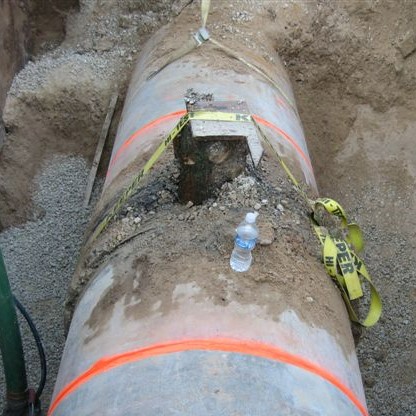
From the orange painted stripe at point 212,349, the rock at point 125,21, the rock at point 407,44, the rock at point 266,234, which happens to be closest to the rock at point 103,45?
the rock at point 125,21

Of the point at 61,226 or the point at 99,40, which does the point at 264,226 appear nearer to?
the point at 61,226

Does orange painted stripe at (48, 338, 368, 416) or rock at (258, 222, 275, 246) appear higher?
rock at (258, 222, 275, 246)

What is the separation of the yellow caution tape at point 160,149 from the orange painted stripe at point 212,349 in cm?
89

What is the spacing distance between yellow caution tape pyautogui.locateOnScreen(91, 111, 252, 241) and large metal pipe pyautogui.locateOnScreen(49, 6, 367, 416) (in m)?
0.11

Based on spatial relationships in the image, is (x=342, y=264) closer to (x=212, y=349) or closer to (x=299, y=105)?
(x=212, y=349)

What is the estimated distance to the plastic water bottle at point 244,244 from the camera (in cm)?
194

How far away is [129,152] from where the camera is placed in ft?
10.1

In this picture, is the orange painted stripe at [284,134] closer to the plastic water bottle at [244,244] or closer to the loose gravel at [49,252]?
the plastic water bottle at [244,244]

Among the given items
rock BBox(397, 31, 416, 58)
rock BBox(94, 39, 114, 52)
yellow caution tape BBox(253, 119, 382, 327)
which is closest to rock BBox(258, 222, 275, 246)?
yellow caution tape BBox(253, 119, 382, 327)

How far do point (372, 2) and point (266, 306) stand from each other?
3795 mm

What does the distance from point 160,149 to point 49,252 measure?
7.22 feet

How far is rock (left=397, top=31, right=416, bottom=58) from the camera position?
4898 millimetres

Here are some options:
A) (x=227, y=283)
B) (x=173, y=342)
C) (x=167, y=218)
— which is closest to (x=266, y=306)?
(x=227, y=283)

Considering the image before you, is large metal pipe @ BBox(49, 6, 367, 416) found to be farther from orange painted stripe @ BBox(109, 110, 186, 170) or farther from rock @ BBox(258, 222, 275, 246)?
orange painted stripe @ BBox(109, 110, 186, 170)
